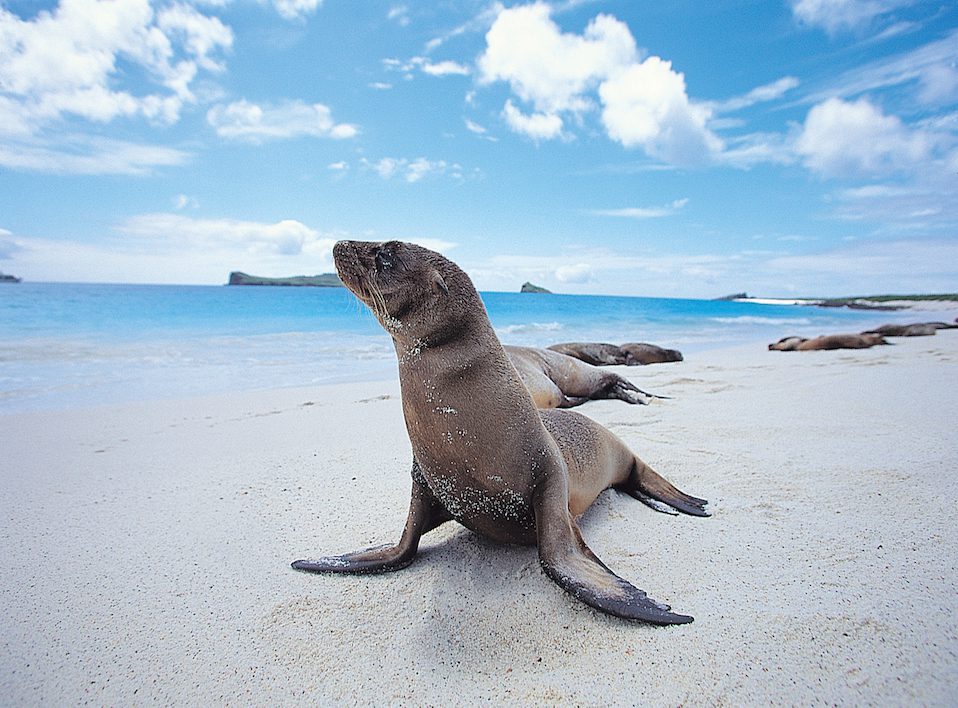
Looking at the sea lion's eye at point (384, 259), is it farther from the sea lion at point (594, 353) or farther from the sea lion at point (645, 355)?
the sea lion at point (645, 355)

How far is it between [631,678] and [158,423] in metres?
4.82

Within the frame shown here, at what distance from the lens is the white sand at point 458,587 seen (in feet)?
5.10

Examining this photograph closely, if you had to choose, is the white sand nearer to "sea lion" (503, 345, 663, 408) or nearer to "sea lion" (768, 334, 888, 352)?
"sea lion" (503, 345, 663, 408)

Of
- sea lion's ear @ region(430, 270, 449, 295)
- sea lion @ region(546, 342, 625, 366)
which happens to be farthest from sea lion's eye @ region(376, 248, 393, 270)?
sea lion @ region(546, 342, 625, 366)

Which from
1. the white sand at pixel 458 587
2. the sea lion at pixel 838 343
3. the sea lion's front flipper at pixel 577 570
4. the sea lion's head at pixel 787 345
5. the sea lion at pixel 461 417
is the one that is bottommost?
the sea lion's head at pixel 787 345

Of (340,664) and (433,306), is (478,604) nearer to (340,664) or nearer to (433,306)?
(340,664)

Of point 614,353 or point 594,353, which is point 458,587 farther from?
point 614,353

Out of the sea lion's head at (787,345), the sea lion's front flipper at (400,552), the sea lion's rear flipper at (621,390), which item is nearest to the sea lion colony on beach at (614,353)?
the sea lion's rear flipper at (621,390)

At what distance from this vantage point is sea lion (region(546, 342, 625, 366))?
9.29 m

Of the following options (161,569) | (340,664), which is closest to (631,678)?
(340,664)

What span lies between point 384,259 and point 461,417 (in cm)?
64

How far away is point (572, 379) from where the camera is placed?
21.4 ft

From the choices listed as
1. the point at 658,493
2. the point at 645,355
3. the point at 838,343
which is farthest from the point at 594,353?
the point at 658,493

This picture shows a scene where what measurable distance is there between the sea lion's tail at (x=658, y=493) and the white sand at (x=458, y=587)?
0.11 meters
